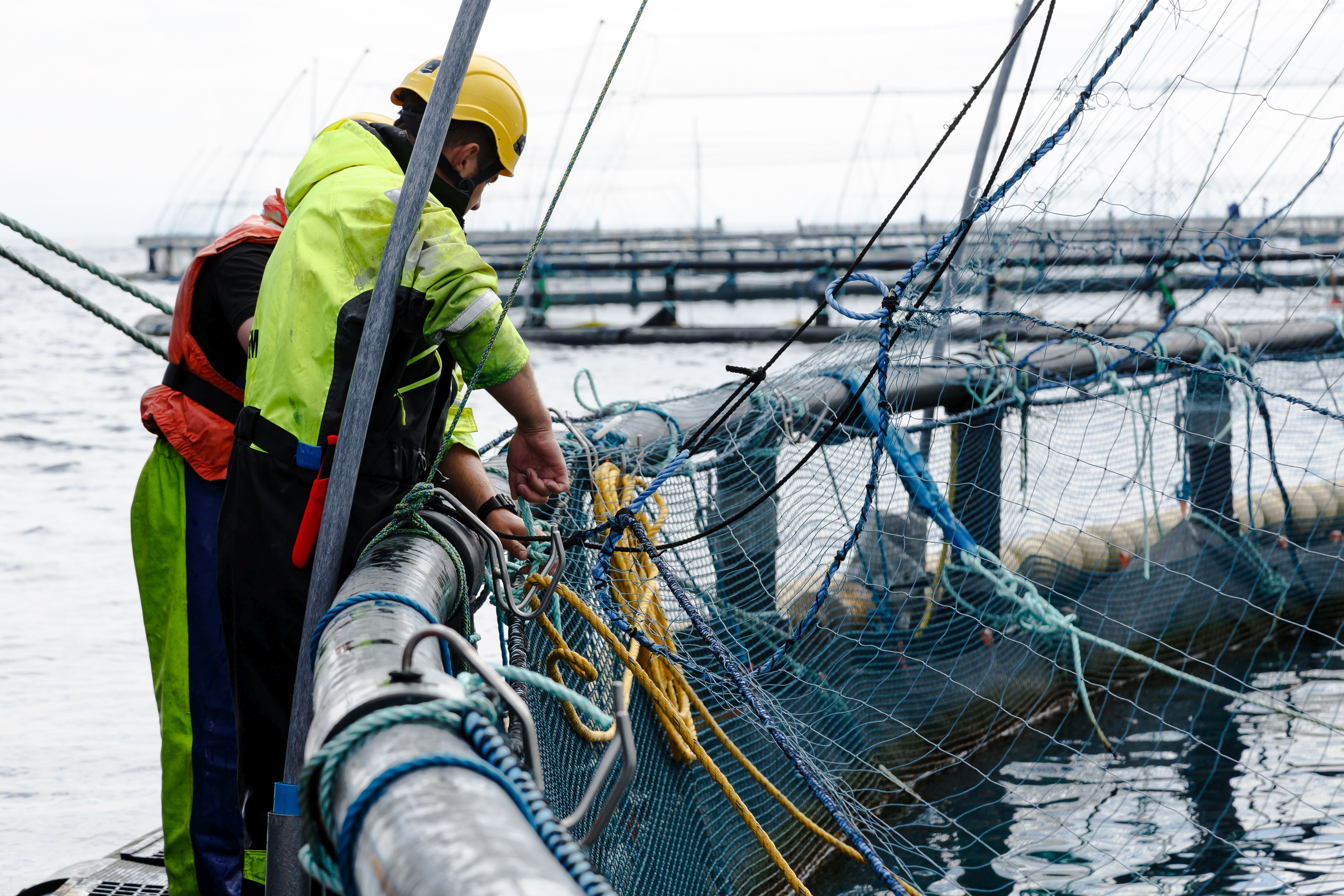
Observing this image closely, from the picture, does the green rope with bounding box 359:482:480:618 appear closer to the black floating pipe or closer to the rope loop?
the rope loop

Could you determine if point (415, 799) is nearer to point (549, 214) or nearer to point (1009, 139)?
point (549, 214)

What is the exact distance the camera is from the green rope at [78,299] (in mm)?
2564

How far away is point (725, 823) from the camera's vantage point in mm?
3252

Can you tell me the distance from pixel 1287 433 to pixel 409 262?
7.40 m

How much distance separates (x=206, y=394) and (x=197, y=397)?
0.08 ft

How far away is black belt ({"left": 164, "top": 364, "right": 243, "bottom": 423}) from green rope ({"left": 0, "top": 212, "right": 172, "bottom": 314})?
213 millimetres

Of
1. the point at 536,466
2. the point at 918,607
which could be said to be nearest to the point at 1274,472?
the point at 918,607

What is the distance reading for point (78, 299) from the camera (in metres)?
2.79

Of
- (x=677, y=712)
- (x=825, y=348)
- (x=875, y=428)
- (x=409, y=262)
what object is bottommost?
(x=677, y=712)

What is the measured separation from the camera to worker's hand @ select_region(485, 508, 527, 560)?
232 cm

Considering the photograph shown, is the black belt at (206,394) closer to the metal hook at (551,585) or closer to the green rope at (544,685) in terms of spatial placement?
the metal hook at (551,585)

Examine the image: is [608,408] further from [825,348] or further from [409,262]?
[409,262]

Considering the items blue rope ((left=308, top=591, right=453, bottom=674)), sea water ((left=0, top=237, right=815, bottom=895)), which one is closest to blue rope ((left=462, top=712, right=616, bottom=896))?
blue rope ((left=308, top=591, right=453, bottom=674))

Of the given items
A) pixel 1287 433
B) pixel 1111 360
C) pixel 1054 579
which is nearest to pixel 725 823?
pixel 1054 579
